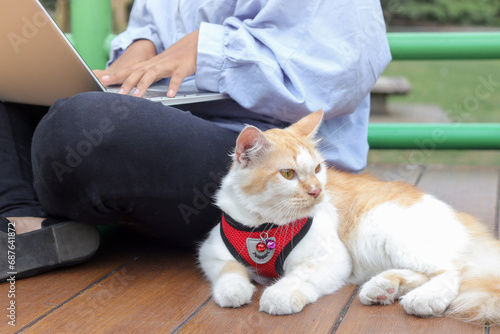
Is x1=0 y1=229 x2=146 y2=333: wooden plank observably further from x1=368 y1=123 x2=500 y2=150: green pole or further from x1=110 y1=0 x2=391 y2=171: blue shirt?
x1=368 y1=123 x2=500 y2=150: green pole

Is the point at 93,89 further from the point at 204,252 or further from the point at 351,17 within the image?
the point at 351,17

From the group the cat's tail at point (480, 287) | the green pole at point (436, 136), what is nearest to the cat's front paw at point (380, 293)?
the cat's tail at point (480, 287)

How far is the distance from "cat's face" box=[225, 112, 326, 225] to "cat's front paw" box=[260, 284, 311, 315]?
177 millimetres

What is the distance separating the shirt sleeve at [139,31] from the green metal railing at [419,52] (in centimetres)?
55

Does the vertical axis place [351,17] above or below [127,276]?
above

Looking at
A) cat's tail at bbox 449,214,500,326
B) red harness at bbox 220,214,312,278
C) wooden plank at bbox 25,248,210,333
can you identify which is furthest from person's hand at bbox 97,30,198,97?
cat's tail at bbox 449,214,500,326

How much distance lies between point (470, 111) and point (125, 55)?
4.75 m

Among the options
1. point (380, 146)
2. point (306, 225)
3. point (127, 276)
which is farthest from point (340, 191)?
point (380, 146)

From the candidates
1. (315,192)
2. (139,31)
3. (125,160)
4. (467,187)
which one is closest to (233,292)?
(315,192)

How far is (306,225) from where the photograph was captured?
143cm

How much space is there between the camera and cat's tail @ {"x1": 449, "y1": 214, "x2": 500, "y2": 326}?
120 cm

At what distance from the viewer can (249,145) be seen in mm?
1314

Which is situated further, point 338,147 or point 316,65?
point 338,147

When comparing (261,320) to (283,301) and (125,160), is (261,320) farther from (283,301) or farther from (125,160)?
(125,160)
